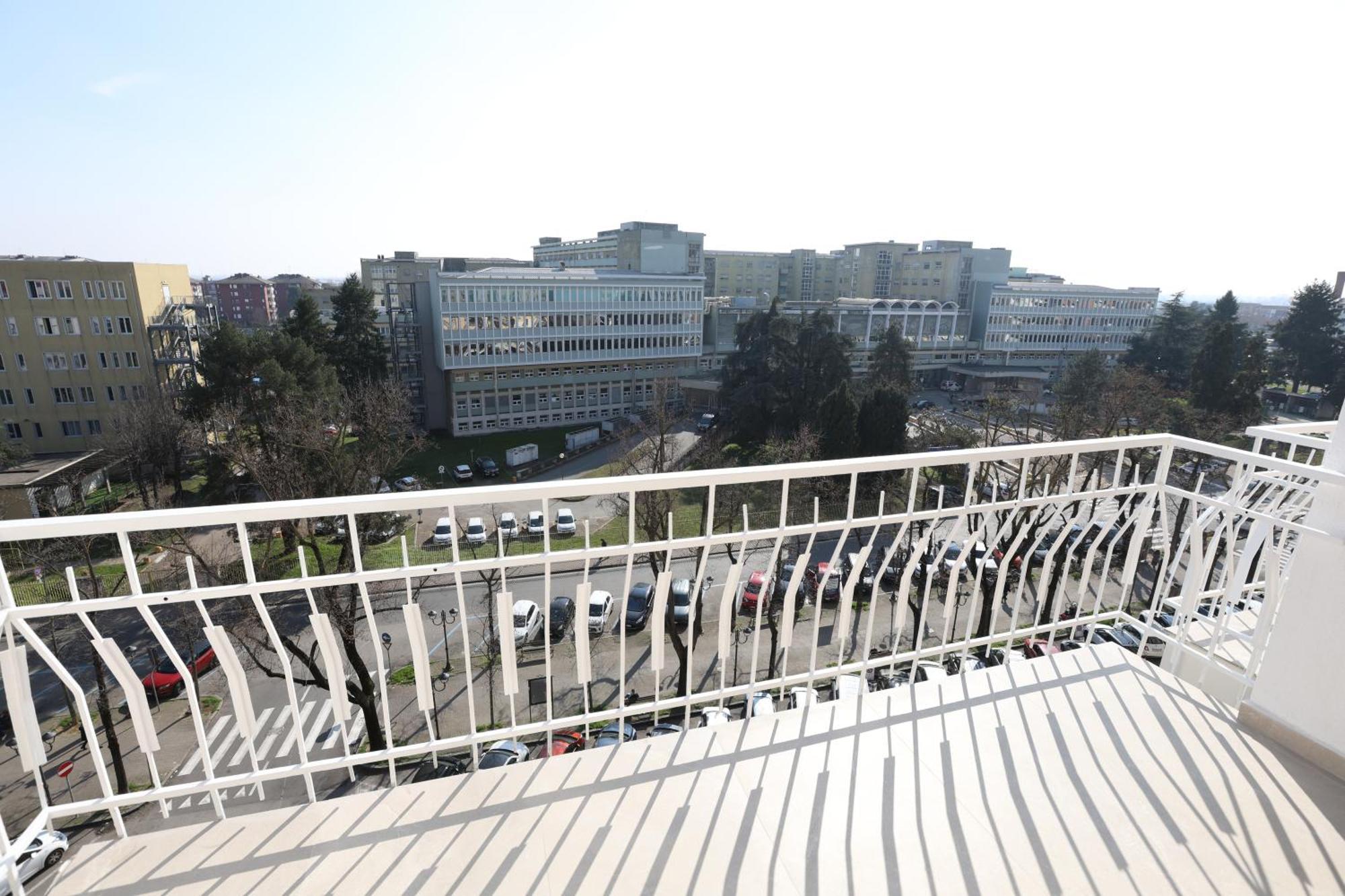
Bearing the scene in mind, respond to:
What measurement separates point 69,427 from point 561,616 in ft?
83.9

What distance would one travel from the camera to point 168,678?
1331 centimetres

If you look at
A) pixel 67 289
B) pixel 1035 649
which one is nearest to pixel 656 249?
pixel 67 289

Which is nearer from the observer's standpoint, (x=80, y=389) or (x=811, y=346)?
(x=80, y=389)

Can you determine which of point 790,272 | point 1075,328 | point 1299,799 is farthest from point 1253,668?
point 790,272

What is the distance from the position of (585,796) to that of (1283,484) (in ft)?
10.5

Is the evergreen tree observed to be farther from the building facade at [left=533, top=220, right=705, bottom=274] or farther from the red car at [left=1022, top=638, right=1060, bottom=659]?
the red car at [left=1022, top=638, right=1060, bottom=659]

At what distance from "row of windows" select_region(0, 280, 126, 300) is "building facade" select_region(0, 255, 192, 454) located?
27 mm

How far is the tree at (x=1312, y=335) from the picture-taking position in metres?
37.7

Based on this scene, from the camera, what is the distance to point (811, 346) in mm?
30500

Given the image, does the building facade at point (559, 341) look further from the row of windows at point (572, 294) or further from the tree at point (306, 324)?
the tree at point (306, 324)

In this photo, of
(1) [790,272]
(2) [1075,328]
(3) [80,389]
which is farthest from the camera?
(1) [790,272]

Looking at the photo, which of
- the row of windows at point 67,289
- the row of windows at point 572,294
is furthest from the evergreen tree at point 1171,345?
the row of windows at point 67,289

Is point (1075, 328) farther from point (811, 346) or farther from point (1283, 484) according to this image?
point (1283, 484)

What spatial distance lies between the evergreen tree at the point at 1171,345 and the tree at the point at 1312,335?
175 inches
